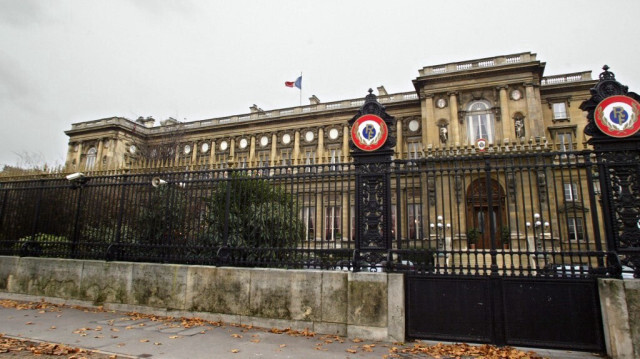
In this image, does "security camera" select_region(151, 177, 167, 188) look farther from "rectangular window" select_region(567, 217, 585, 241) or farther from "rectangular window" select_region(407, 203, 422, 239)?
"rectangular window" select_region(567, 217, 585, 241)

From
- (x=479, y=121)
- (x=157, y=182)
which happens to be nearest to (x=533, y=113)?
(x=479, y=121)

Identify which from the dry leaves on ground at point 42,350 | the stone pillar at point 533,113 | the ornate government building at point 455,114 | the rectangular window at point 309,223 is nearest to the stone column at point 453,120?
the ornate government building at point 455,114

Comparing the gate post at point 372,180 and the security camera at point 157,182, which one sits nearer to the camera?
the gate post at point 372,180

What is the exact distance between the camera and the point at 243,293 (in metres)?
7.32

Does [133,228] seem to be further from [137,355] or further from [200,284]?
[137,355]

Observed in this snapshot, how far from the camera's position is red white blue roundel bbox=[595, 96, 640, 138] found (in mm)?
6141

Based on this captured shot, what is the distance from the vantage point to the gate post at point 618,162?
5.91m

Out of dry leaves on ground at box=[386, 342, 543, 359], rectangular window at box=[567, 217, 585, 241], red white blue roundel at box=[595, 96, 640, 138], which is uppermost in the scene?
red white blue roundel at box=[595, 96, 640, 138]

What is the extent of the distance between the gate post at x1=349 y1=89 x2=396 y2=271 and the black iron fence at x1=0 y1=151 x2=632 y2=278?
0.14 meters

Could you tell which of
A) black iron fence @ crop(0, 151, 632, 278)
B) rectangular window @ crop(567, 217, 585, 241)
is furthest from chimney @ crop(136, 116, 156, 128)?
rectangular window @ crop(567, 217, 585, 241)

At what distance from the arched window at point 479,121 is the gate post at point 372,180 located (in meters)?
29.2

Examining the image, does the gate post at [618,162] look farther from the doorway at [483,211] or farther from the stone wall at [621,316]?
the doorway at [483,211]

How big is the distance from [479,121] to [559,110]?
331 inches

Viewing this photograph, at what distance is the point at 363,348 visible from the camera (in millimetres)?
5820
